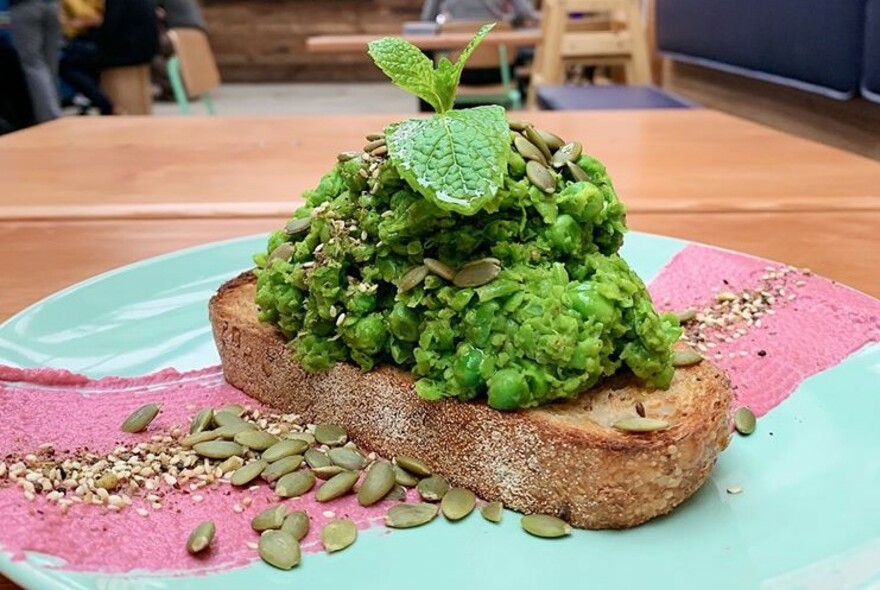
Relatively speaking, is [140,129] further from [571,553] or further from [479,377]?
[571,553]

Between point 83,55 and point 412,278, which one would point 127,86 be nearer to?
point 83,55

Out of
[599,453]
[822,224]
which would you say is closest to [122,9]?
[822,224]

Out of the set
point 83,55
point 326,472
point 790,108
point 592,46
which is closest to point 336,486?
point 326,472

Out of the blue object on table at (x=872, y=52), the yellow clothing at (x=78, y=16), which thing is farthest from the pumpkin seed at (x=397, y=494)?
the yellow clothing at (x=78, y=16)

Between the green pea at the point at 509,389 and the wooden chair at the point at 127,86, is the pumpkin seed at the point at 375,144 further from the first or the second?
the wooden chair at the point at 127,86

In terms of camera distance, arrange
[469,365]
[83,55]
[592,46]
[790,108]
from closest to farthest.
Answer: [469,365], [790,108], [592,46], [83,55]
